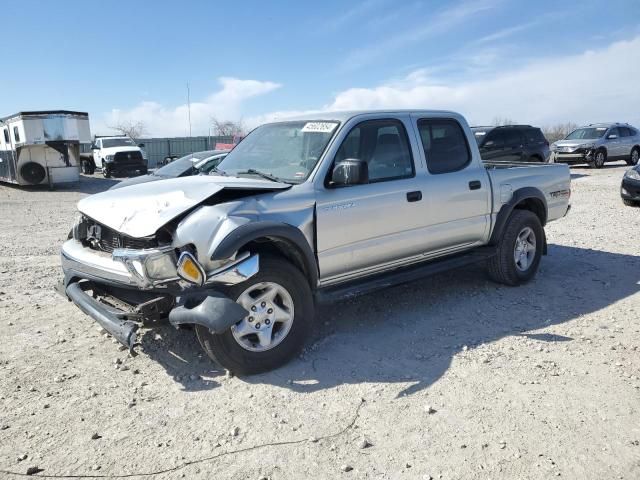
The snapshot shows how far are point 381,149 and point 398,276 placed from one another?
1.16 meters

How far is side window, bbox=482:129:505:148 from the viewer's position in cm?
1526

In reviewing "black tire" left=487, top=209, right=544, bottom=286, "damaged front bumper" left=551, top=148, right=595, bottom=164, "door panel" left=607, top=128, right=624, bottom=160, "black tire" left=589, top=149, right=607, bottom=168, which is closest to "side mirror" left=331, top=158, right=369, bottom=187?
"black tire" left=487, top=209, right=544, bottom=286

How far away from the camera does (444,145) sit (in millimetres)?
5387

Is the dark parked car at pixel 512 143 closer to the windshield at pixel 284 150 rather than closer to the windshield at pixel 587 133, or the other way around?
the windshield at pixel 587 133

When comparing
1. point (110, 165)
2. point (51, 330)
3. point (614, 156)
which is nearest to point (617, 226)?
point (51, 330)

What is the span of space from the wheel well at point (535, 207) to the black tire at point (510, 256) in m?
0.18

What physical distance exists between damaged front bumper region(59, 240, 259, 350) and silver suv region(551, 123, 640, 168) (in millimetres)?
21013

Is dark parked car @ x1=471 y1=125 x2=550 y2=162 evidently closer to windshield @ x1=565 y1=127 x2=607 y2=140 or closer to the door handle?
windshield @ x1=565 y1=127 x2=607 y2=140

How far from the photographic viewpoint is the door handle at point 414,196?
4793 mm

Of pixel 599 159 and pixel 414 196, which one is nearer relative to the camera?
pixel 414 196

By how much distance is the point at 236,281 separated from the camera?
143 inches

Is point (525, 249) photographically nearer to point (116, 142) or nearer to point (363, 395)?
point (363, 395)

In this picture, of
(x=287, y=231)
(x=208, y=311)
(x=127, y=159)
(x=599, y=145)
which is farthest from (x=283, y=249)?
(x=127, y=159)

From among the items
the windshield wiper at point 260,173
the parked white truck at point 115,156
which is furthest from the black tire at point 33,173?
the windshield wiper at point 260,173
